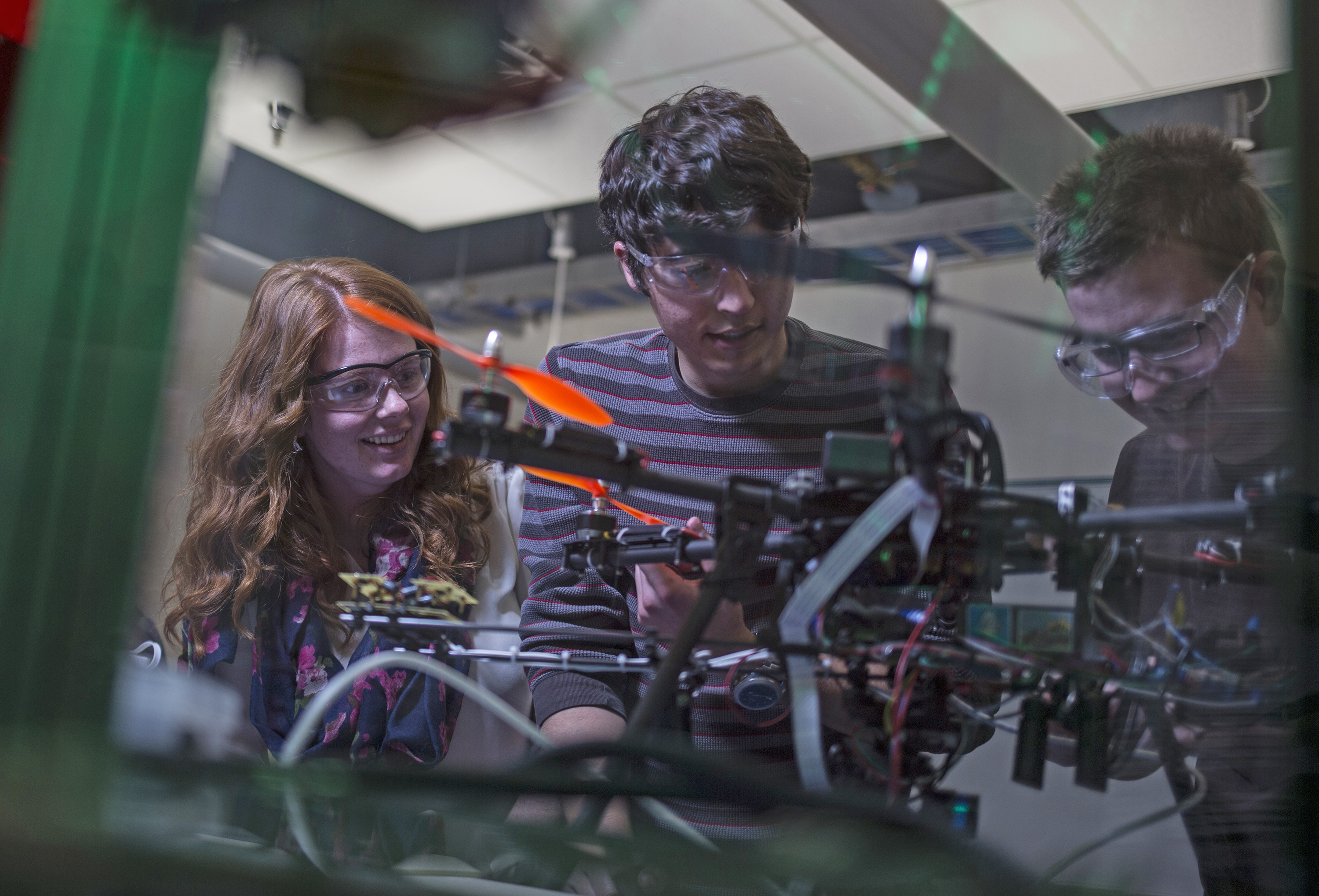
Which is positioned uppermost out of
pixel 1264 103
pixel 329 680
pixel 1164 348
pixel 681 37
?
pixel 681 37

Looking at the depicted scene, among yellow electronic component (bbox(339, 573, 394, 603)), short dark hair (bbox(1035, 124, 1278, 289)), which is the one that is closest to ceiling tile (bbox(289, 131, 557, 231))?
yellow electronic component (bbox(339, 573, 394, 603))

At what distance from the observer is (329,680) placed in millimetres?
530

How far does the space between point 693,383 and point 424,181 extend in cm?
21

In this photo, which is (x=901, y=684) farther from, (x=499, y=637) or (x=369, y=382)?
(x=369, y=382)

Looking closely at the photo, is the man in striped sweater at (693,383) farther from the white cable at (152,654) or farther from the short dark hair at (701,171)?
the white cable at (152,654)

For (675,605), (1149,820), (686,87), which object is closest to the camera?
(1149,820)

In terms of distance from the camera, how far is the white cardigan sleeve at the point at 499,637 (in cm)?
46

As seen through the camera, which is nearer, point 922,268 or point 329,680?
point 922,268

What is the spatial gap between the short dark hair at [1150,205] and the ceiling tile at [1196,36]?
3 cm

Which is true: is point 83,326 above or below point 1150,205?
below

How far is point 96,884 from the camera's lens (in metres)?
0.38

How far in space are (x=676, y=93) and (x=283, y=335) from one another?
29cm

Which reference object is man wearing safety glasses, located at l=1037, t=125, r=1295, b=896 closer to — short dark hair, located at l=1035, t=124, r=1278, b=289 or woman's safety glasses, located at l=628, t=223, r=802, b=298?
short dark hair, located at l=1035, t=124, r=1278, b=289

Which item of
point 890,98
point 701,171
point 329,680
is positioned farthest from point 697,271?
point 329,680
